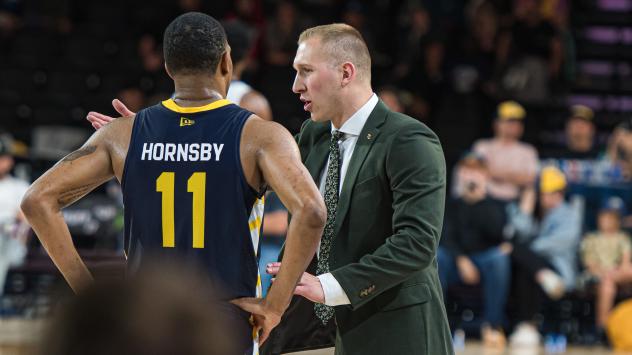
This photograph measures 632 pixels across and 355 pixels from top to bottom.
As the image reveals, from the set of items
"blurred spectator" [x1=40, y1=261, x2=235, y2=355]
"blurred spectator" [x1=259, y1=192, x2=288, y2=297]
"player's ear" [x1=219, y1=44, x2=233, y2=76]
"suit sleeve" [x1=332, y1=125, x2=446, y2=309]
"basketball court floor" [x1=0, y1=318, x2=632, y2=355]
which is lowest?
"basketball court floor" [x1=0, y1=318, x2=632, y2=355]

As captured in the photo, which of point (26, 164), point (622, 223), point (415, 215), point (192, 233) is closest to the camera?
point (192, 233)

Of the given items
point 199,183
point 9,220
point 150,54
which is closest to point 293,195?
point 199,183

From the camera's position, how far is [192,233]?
332 cm

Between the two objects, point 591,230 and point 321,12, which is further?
point 321,12

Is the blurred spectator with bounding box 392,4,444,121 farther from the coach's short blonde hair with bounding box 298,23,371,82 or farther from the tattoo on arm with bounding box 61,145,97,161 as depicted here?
the tattoo on arm with bounding box 61,145,97,161

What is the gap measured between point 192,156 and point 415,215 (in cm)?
79

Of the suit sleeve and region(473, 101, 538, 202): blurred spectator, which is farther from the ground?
the suit sleeve

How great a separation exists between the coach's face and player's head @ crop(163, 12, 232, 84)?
0.46 metres

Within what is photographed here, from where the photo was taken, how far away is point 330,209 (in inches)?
150

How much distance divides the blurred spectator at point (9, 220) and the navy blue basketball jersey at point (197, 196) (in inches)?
299

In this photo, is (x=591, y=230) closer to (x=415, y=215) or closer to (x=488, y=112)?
(x=488, y=112)

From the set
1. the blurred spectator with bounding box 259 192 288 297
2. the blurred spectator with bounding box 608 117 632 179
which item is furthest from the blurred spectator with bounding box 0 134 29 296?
the blurred spectator with bounding box 608 117 632 179

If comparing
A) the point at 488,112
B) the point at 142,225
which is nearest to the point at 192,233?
the point at 142,225

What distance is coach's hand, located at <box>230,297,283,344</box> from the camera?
3355mm
